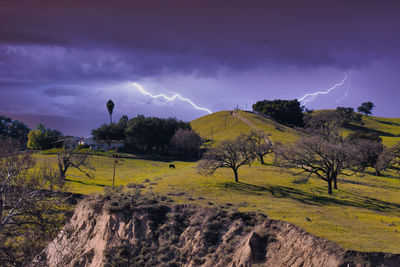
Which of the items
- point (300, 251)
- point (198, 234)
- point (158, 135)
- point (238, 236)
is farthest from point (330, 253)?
point (158, 135)

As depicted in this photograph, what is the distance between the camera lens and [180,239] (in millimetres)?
33250

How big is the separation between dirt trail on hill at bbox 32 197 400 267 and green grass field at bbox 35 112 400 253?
7.28 feet

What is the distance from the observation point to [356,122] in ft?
542

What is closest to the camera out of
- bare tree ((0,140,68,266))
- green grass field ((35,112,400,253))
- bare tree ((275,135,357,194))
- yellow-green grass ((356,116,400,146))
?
bare tree ((0,140,68,266))

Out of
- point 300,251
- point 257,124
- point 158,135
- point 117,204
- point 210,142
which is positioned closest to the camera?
point 300,251

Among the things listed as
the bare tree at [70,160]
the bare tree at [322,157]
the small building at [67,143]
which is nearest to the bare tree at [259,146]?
the bare tree at [322,157]

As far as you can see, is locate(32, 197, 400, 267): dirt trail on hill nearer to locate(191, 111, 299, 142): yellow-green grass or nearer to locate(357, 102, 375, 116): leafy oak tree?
locate(191, 111, 299, 142): yellow-green grass

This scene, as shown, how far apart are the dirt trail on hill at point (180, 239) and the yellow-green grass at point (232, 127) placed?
7767 cm

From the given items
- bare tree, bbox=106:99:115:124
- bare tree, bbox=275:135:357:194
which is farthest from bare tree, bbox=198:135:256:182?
bare tree, bbox=106:99:115:124

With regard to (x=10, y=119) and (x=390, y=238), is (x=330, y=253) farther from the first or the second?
(x=10, y=119)

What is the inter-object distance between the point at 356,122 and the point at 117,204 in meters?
163

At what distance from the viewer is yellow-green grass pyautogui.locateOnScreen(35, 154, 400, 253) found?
2739cm

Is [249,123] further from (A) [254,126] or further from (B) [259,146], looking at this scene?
(B) [259,146]

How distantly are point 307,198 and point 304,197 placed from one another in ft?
1.97
